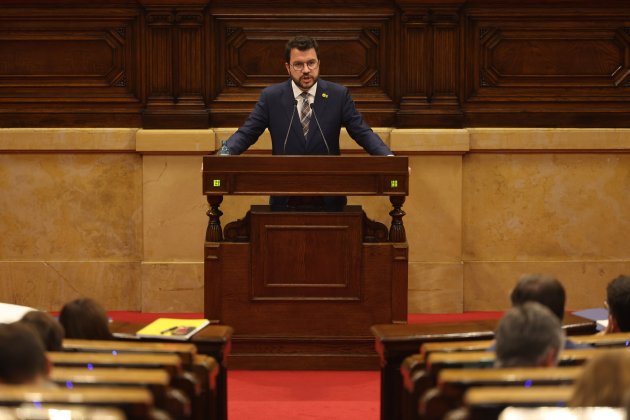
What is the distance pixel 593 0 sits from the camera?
7.62m

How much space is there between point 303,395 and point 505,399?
2.94 metres

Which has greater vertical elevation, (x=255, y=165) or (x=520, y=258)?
(x=255, y=165)

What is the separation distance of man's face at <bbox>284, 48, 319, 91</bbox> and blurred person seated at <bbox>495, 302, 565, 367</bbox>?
3.17 metres

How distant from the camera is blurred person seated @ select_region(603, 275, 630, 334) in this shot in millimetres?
3974

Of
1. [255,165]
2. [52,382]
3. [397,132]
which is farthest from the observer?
[397,132]

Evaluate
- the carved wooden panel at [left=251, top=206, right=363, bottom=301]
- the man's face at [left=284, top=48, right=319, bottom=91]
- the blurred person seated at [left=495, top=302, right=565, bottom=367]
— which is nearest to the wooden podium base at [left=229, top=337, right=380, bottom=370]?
the carved wooden panel at [left=251, top=206, right=363, bottom=301]

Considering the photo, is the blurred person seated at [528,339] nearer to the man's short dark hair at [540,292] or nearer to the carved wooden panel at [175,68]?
the man's short dark hair at [540,292]

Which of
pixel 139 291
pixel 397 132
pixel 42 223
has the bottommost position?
pixel 139 291

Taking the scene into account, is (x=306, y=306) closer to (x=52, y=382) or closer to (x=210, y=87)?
(x=210, y=87)

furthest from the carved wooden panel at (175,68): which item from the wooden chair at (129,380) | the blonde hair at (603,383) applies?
the blonde hair at (603,383)

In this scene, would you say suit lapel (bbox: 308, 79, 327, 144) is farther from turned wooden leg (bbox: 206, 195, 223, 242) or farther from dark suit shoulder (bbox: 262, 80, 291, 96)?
turned wooden leg (bbox: 206, 195, 223, 242)

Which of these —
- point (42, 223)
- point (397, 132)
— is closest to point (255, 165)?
point (397, 132)

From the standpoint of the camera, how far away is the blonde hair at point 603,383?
2.48m

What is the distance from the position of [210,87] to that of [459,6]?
184cm
